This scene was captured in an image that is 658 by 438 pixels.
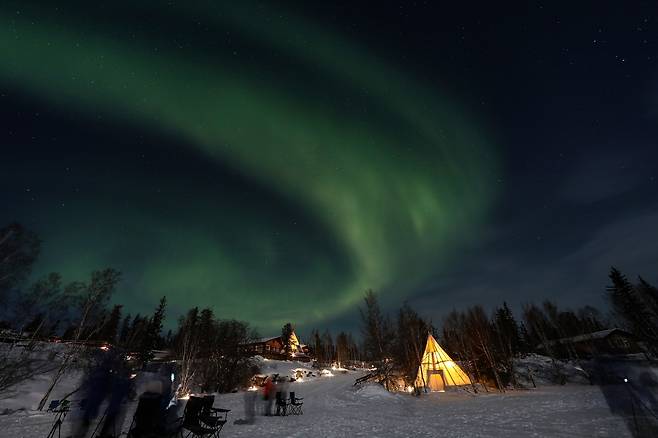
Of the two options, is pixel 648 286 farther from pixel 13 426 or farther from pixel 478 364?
pixel 13 426

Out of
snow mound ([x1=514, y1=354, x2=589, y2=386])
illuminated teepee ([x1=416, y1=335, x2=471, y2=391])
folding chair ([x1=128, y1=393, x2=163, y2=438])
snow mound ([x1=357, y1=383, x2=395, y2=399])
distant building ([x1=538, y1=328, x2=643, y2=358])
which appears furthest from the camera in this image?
distant building ([x1=538, y1=328, x2=643, y2=358])

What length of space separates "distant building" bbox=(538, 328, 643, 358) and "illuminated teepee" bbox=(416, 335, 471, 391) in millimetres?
28128

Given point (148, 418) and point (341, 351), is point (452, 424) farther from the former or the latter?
point (341, 351)

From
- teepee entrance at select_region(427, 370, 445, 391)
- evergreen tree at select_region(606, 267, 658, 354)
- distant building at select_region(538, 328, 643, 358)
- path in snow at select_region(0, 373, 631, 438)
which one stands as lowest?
path in snow at select_region(0, 373, 631, 438)

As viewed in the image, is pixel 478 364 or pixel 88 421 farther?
pixel 478 364

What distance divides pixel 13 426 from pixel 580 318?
121044 millimetres

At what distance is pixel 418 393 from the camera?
29297 millimetres

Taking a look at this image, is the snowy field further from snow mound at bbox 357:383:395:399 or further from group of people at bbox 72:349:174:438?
snow mound at bbox 357:383:395:399

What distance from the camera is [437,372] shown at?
110 feet

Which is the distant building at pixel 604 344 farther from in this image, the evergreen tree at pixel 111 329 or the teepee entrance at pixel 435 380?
the evergreen tree at pixel 111 329

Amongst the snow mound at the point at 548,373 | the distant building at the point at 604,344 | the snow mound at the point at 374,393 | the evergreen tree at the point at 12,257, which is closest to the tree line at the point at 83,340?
the evergreen tree at the point at 12,257

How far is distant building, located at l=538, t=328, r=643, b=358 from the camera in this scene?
50.6 meters

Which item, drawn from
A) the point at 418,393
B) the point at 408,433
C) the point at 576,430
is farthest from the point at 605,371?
the point at 408,433

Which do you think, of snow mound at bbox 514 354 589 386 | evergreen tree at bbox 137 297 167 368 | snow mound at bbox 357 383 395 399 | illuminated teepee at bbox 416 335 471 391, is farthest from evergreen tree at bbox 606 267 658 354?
evergreen tree at bbox 137 297 167 368
